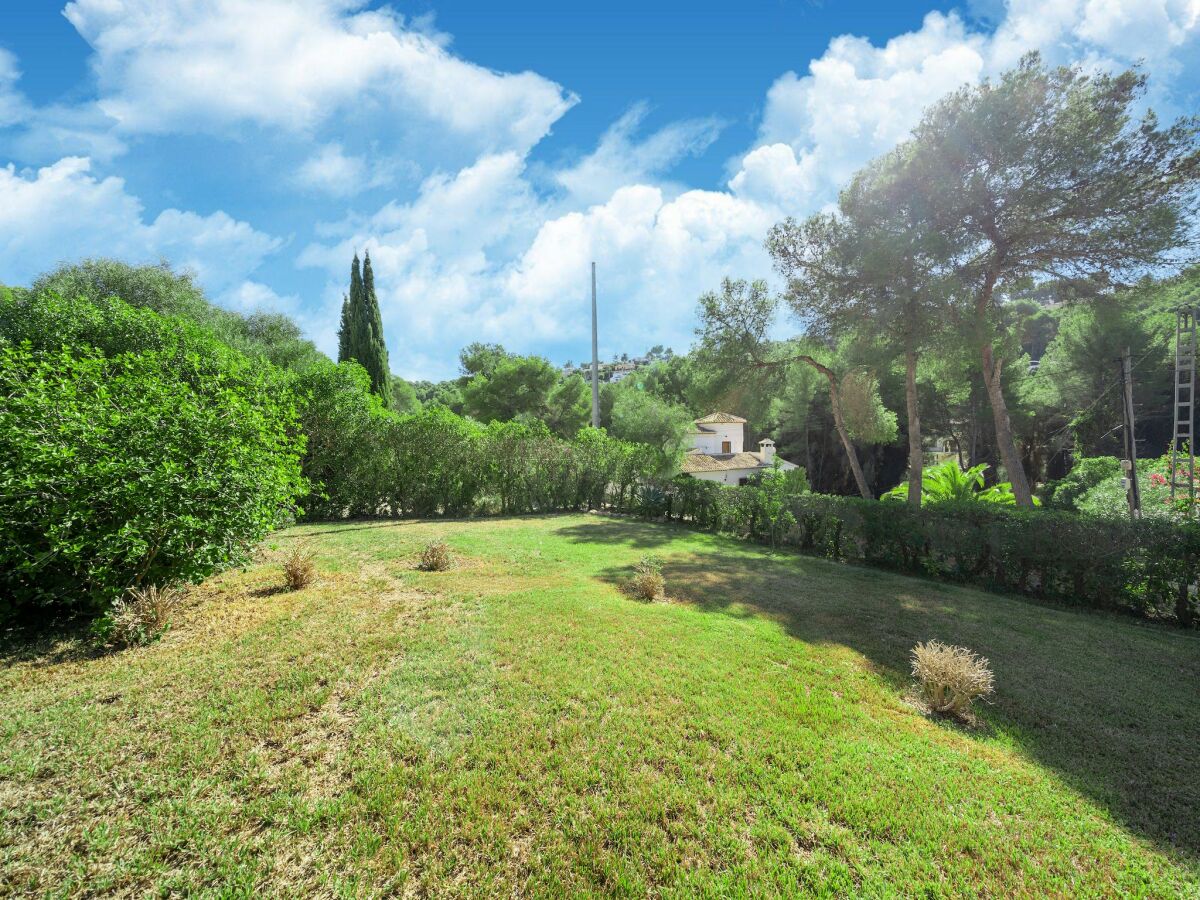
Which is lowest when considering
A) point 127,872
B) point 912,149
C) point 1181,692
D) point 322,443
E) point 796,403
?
point 1181,692

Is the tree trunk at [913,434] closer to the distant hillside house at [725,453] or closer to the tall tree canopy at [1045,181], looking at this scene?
the tall tree canopy at [1045,181]

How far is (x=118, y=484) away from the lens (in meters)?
4.05

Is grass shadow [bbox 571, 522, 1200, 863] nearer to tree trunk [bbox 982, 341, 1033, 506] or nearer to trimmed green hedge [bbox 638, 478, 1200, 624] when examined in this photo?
trimmed green hedge [bbox 638, 478, 1200, 624]

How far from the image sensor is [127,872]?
7.06ft

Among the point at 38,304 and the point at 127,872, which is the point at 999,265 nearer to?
the point at 127,872

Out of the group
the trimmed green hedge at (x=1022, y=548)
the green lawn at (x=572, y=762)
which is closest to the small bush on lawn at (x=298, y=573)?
the green lawn at (x=572, y=762)

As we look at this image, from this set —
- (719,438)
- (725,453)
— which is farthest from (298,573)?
(725,453)

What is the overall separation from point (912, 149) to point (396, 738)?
538 inches

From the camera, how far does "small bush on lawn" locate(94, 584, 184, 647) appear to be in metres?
4.15

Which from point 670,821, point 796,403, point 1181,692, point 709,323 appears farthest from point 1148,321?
point 670,821

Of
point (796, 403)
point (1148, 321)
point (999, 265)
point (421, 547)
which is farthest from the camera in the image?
point (796, 403)

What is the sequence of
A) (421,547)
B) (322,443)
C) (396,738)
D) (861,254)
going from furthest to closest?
(322,443) → (861,254) → (421,547) → (396,738)

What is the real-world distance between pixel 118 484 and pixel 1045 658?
935cm

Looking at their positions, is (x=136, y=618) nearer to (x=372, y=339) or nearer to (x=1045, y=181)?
(x=1045, y=181)
